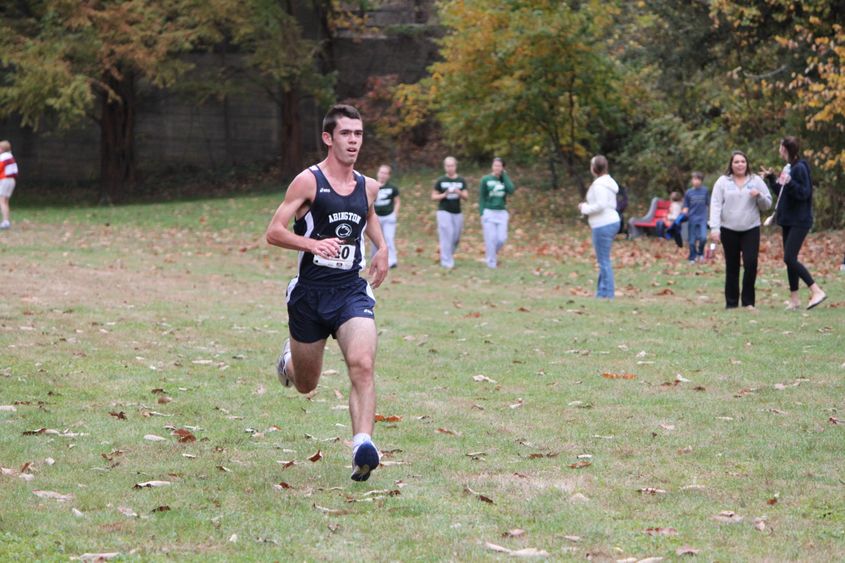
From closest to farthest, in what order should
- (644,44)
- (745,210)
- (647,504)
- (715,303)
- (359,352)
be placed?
(647,504) < (359,352) < (745,210) < (715,303) < (644,44)

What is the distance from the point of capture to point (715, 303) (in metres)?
17.1

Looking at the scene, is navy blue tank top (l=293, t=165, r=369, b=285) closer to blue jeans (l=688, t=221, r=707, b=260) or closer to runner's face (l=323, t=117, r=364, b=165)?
runner's face (l=323, t=117, r=364, b=165)

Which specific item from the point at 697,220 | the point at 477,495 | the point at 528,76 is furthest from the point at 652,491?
the point at 528,76

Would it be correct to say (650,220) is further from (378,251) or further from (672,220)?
(378,251)

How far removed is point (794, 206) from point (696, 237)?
8805mm

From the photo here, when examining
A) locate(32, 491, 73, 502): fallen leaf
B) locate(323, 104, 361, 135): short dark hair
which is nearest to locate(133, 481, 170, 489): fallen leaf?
locate(32, 491, 73, 502): fallen leaf

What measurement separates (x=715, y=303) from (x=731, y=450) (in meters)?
9.65

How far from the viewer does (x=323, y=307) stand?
24.0ft

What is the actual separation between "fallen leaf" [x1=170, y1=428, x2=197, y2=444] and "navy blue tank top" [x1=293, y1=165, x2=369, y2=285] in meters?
1.50

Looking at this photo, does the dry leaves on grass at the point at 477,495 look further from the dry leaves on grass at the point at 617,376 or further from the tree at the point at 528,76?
the tree at the point at 528,76

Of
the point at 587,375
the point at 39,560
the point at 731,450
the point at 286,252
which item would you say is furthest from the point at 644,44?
the point at 39,560

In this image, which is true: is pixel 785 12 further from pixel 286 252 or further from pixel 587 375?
pixel 587 375

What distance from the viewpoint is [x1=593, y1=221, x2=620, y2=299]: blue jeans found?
17734 mm

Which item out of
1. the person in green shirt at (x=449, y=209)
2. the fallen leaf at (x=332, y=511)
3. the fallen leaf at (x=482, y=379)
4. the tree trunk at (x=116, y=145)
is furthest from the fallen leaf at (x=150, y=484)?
the tree trunk at (x=116, y=145)
